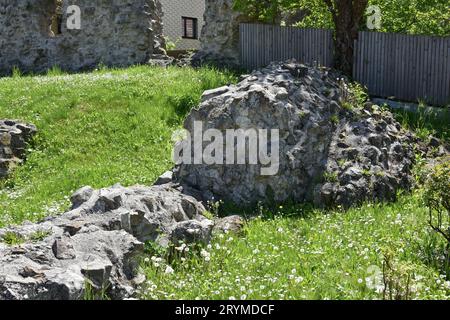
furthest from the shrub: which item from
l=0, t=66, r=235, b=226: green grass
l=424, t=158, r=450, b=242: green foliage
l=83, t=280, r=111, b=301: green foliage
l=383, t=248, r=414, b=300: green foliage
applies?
l=0, t=66, r=235, b=226: green grass

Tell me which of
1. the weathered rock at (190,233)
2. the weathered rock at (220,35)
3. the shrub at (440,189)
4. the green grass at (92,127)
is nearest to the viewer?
the shrub at (440,189)

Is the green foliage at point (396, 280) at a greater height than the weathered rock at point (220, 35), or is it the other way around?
the weathered rock at point (220, 35)

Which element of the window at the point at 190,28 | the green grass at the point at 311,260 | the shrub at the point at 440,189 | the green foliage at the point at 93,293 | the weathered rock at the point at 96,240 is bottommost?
the green grass at the point at 311,260

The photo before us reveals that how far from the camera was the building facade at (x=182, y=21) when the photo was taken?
38625 mm

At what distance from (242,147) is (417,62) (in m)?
7.75

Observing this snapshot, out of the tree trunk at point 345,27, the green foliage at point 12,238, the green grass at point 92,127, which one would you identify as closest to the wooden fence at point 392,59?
the tree trunk at point 345,27

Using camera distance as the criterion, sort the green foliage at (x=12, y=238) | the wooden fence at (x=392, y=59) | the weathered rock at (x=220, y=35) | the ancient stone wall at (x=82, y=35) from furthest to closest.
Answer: the ancient stone wall at (x=82, y=35), the weathered rock at (x=220, y=35), the wooden fence at (x=392, y=59), the green foliage at (x=12, y=238)

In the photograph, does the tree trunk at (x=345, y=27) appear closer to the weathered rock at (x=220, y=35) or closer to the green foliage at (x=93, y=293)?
the weathered rock at (x=220, y=35)

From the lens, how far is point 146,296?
24.2ft

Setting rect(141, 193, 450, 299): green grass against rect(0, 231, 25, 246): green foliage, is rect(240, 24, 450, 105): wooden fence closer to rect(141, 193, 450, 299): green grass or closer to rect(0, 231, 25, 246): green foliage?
rect(141, 193, 450, 299): green grass

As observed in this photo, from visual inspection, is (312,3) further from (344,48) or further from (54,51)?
(54,51)

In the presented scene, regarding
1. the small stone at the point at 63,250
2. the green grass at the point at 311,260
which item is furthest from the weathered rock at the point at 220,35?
the small stone at the point at 63,250

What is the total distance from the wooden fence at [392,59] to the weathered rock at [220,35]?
215cm

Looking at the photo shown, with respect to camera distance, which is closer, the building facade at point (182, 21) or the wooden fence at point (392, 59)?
the wooden fence at point (392, 59)
